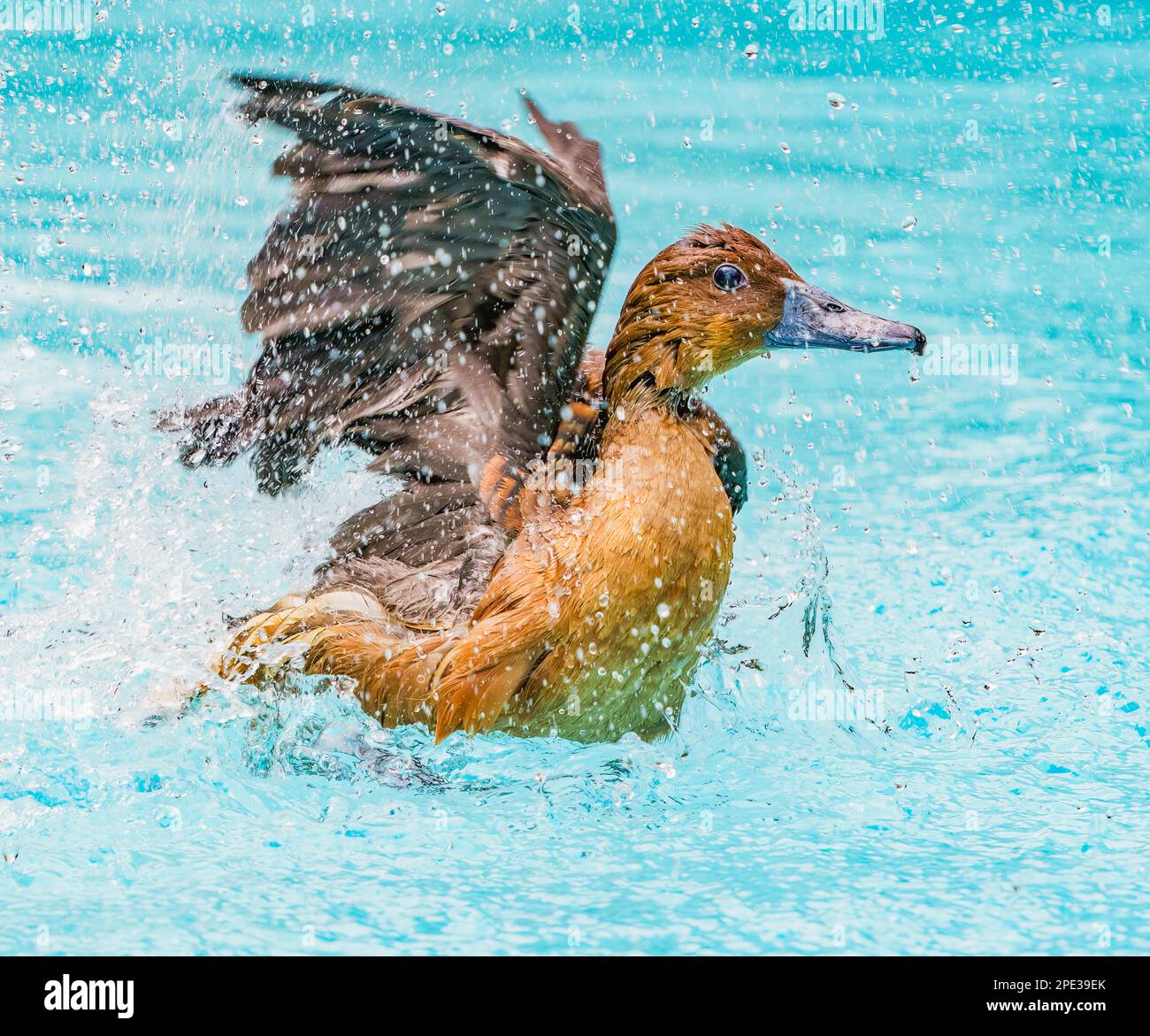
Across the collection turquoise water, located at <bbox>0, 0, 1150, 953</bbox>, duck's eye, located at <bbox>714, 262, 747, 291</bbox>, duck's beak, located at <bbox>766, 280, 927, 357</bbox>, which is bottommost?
turquoise water, located at <bbox>0, 0, 1150, 953</bbox>

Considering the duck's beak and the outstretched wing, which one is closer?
the duck's beak

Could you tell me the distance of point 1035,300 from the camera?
880cm

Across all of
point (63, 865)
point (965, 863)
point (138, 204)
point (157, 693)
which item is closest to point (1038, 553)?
point (965, 863)

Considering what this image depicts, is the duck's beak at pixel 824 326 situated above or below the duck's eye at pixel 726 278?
below

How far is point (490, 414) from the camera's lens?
3996 millimetres

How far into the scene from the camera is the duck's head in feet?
11.3

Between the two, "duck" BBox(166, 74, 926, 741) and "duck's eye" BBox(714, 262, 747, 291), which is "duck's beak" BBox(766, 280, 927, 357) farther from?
"duck's eye" BBox(714, 262, 747, 291)

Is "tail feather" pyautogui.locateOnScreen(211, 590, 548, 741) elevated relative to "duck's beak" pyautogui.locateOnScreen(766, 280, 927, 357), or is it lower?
lower

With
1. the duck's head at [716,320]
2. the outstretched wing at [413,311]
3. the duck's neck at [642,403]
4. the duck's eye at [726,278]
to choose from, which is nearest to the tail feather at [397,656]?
the outstretched wing at [413,311]

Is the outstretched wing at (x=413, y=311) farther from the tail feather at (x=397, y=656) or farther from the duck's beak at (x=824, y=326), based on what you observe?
the duck's beak at (x=824, y=326)

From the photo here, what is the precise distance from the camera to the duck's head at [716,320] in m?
3.45

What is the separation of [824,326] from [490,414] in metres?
1.03

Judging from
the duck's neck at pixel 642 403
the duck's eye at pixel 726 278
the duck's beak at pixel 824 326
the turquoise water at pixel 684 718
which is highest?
the duck's eye at pixel 726 278

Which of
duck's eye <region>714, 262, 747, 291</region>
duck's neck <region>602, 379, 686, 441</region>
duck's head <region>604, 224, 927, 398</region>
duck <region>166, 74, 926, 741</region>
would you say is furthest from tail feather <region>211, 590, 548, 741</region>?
duck's eye <region>714, 262, 747, 291</region>
